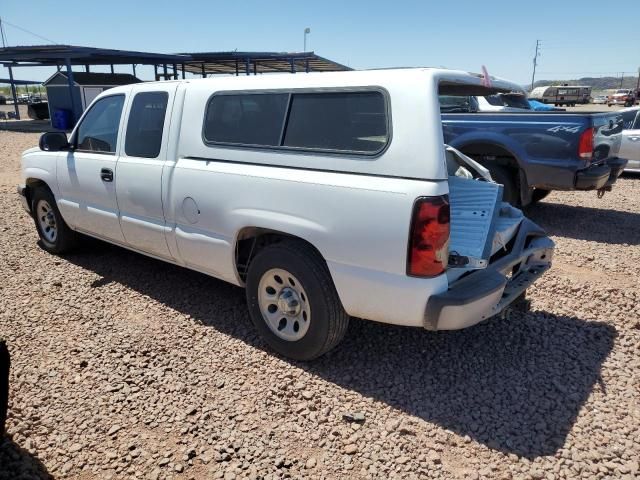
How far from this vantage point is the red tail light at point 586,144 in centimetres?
598

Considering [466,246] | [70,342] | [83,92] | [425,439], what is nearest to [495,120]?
[466,246]

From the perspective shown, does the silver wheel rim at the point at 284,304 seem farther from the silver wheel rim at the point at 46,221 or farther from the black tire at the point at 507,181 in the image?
the black tire at the point at 507,181

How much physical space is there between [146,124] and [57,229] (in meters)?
2.04

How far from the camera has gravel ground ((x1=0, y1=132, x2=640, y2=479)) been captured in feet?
8.14

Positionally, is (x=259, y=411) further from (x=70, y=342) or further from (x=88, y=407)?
(x=70, y=342)

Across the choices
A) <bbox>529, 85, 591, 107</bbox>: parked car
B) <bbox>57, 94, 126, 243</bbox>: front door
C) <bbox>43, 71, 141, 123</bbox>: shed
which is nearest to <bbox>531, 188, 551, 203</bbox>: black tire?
<bbox>57, 94, 126, 243</bbox>: front door

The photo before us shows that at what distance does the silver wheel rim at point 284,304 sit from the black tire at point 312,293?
0.04 m

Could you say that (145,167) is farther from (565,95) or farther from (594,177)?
(565,95)

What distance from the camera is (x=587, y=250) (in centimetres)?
573

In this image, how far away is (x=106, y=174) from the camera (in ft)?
13.9

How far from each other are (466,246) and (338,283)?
865mm

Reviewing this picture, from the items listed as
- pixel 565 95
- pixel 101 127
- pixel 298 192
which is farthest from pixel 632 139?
pixel 565 95

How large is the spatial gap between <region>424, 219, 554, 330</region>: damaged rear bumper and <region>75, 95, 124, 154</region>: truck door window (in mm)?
3227

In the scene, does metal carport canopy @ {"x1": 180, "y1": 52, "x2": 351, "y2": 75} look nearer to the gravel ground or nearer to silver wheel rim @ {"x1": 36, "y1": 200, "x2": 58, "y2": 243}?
silver wheel rim @ {"x1": 36, "y1": 200, "x2": 58, "y2": 243}
